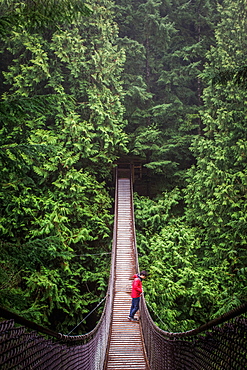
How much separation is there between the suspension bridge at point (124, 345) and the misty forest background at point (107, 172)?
945 millimetres

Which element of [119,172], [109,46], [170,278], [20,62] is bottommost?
[170,278]

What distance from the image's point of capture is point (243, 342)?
1435 mm

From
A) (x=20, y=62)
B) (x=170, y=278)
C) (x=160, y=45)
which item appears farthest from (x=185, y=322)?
(x=160, y=45)

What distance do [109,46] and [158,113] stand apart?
3420mm

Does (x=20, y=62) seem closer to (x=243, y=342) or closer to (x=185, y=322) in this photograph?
(x=185, y=322)

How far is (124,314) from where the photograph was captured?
21.0 feet

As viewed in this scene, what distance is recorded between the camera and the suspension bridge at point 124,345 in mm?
Answer: 1319

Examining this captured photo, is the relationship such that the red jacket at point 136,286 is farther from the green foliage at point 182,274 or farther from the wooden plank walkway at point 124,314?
the wooden plank walkway at point 124,314

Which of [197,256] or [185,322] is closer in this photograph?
[185,322]

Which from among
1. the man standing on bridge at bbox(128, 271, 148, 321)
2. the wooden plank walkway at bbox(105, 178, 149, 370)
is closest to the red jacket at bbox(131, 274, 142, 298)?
the man standing on bridge at bbox(128, 271, 148, 321)

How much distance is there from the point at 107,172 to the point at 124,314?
19.6 ft

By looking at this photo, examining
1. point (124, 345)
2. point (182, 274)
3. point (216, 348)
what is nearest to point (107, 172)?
point (182, 274)

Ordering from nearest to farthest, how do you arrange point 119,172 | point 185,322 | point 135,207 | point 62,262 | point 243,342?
point 243,342, point 185,322, point 62,262, point 135,207, point 119,172

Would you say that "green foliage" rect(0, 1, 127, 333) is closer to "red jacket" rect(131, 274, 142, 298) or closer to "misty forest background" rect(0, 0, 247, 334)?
"misty forest background" rect(0, 0, 247, 334)
